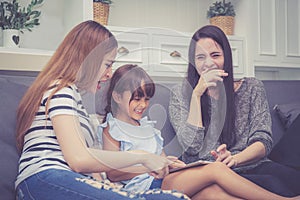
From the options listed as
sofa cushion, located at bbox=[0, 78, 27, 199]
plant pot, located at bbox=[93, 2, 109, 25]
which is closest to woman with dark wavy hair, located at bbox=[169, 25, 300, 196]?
sofa cushion, located at bbox=[0, 78, 27, 199]

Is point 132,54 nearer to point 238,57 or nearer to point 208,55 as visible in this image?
point 208,55

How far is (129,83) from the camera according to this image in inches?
47.2

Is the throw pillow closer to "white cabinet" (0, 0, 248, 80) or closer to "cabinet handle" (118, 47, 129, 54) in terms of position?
"white cabinet" (0, 0, 248, 80)

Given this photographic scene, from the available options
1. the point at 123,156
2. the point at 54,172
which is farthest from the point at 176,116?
the point at 54,172

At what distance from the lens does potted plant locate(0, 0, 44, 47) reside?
2072 millimetres

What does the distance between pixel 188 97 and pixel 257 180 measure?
40cm

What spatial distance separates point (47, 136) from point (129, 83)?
0.89 feet

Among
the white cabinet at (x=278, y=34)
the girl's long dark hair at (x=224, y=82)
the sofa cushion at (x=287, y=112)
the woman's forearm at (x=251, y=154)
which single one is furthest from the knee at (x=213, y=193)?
the white cabinet at (x=278, y=34)

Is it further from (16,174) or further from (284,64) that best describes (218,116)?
(284,64)

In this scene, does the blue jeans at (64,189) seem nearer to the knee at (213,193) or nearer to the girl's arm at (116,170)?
the girl's arm at (116,170)

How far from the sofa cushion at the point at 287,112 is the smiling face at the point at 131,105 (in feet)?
2.76

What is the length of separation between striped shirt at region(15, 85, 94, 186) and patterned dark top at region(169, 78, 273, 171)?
47cm

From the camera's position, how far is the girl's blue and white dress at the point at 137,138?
1.23m

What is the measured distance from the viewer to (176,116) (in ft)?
5.14
